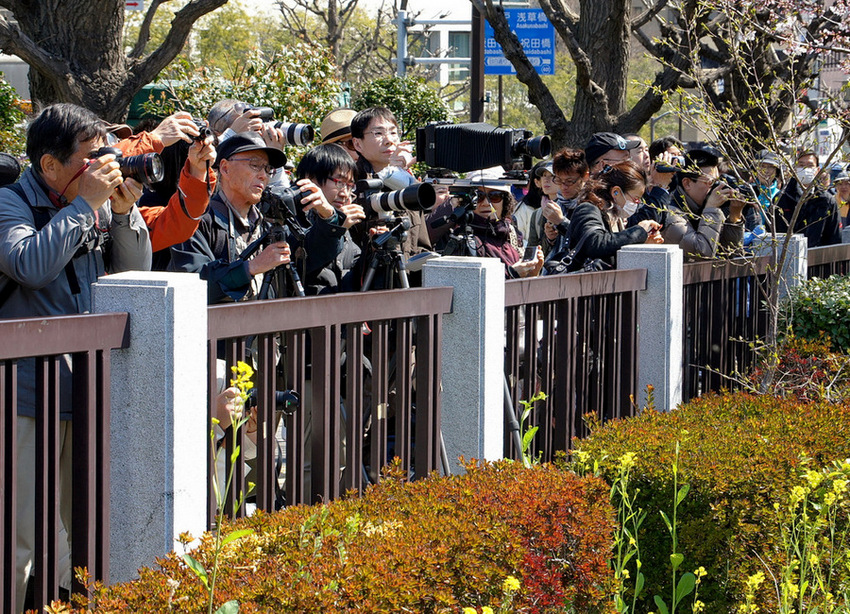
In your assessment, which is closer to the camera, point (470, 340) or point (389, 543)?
point (389, 543)

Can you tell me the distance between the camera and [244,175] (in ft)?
16.8

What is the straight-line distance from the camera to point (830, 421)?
4.62m

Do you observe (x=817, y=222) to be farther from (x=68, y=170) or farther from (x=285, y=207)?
(x=68, y=170)

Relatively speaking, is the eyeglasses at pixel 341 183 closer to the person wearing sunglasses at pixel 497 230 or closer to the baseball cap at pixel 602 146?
the person wearing sunglasses at pixel 497 230

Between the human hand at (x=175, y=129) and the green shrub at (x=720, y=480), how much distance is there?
203cm

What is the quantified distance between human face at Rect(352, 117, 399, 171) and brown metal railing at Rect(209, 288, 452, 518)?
172cm

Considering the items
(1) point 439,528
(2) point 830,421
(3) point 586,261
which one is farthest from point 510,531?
(3) point 586,261

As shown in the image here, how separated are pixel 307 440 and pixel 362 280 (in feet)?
2.70

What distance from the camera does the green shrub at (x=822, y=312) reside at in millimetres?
7258

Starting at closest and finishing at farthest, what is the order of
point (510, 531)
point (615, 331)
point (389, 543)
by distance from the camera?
point (389, 543), point (510, 531), point (615, 331)

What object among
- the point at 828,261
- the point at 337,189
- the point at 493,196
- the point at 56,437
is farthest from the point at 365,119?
the point at 828,261

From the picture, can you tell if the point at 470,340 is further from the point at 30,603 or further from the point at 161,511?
the point at 30,603

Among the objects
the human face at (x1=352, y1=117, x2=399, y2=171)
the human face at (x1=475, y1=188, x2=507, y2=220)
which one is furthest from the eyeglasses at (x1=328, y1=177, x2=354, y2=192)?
the human face at (x1=475, y1=188, x2=507, y2=220)

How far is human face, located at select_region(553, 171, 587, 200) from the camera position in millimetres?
7488
